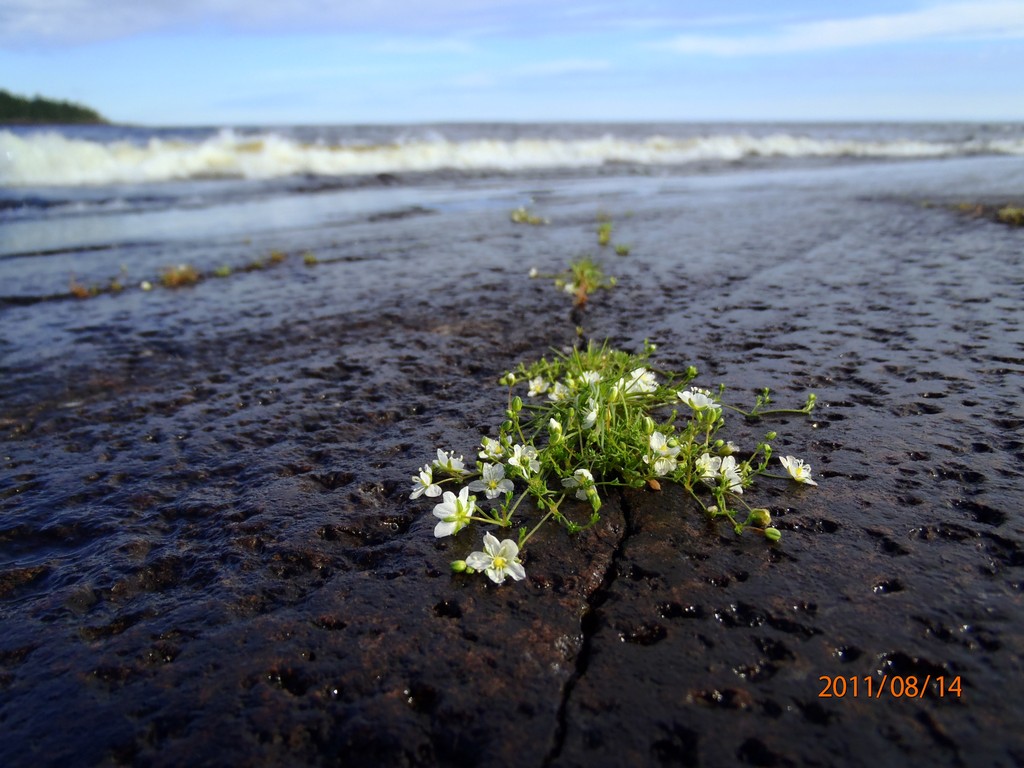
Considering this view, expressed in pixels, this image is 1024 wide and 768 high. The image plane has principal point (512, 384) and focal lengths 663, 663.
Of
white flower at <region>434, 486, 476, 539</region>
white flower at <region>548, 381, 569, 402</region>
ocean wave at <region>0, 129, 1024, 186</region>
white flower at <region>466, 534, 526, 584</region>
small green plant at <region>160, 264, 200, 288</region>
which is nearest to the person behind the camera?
white flower at <region>466, 534, 526, 584</region>

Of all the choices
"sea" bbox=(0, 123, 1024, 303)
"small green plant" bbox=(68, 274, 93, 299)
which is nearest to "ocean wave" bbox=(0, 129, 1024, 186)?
"sea" bbox=(0, 123, 1024, 303)

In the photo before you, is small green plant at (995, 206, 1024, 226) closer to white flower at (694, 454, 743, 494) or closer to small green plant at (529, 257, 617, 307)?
small green plant at (529, 257, 617, 307)

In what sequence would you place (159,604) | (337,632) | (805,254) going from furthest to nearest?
1. (805,254)
2. (159,604)
3. (337,632)

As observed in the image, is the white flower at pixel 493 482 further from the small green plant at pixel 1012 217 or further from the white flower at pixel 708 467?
the small green plant at pixel 1012 217

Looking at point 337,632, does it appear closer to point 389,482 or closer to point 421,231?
point 389,482

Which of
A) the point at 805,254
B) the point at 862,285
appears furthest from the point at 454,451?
the point at 805,254

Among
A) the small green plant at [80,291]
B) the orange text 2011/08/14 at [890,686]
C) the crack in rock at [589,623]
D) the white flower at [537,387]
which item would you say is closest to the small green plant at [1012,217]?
the white flower at [537,387]
